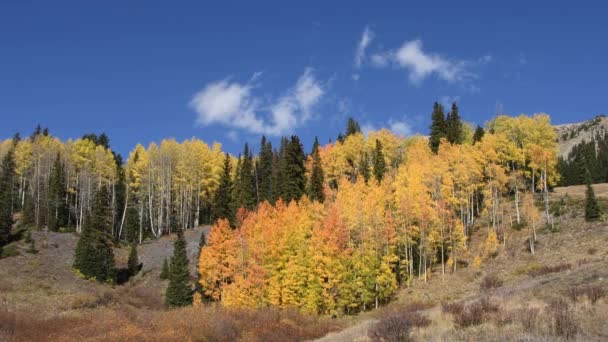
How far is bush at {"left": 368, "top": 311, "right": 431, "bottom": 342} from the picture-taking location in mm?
15000

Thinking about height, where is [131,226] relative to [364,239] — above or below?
above

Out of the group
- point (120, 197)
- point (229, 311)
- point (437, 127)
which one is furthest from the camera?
point (120, 197)

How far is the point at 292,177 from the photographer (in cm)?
7750

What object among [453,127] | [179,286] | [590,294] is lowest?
[179,286]

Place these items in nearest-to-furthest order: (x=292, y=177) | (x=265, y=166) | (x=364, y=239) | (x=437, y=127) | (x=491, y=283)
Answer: (x=491, y=283)
(x=364, y=239)
(x=292, y=177)
(x=437, y=127)
(x=265, y=166)

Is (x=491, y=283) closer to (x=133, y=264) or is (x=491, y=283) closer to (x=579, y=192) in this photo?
(x=579, y=192)

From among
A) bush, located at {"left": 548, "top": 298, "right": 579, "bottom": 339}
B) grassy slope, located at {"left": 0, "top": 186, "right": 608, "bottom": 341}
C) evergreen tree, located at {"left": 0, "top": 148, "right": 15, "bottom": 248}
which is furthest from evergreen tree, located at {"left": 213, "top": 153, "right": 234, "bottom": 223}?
bush, located at {"left": 548, "top": 298, "right": 579, "bottom": 339}

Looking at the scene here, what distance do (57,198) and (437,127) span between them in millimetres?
68784

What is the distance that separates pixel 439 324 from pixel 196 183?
82.8m

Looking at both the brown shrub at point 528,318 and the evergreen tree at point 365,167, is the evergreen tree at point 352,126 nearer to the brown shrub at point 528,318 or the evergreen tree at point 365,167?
the evergreen tree at point 365,167

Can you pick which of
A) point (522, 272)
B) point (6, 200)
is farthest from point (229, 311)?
point (6, 200)

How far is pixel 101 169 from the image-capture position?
96062 mm

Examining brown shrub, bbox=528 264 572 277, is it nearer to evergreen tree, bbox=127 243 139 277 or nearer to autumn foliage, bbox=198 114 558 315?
autumn foliage, bbox=198 114 558 315

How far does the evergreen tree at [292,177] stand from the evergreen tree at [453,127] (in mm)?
27283
